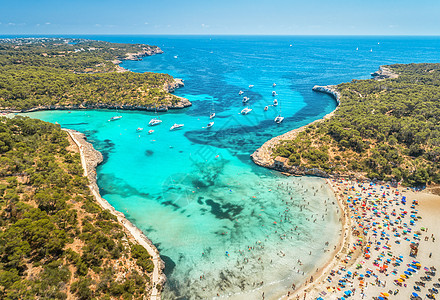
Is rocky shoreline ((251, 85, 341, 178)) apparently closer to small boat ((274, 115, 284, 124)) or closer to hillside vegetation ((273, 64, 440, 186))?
hillside vegetation ((273, 64, 440, 186))

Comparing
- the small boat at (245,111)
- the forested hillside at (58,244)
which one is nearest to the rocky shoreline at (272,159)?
the small boat at (245,111)

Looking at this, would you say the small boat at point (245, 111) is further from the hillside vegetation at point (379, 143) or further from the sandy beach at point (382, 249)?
the sandy beach at point (382, 249)

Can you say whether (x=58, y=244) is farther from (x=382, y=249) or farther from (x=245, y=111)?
(x=245, y=111)

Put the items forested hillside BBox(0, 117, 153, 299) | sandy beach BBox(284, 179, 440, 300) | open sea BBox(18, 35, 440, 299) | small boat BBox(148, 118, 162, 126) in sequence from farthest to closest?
small boat BBox(148, 118, 162, 126) → open sea BBox(18, 35, 440, 299) → sandy beach BBox(284, 179, 440, 300) → forested hillside BBox(0, 117, 153, 299)

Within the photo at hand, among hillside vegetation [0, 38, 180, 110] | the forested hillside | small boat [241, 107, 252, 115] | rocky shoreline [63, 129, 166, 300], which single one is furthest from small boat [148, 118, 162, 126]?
the forested hillside

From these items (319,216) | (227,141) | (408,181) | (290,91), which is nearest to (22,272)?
(319,216)

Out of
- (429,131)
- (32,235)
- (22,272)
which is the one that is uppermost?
(429,131)

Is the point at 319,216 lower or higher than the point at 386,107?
lower

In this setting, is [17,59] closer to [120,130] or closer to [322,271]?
[120,130]
